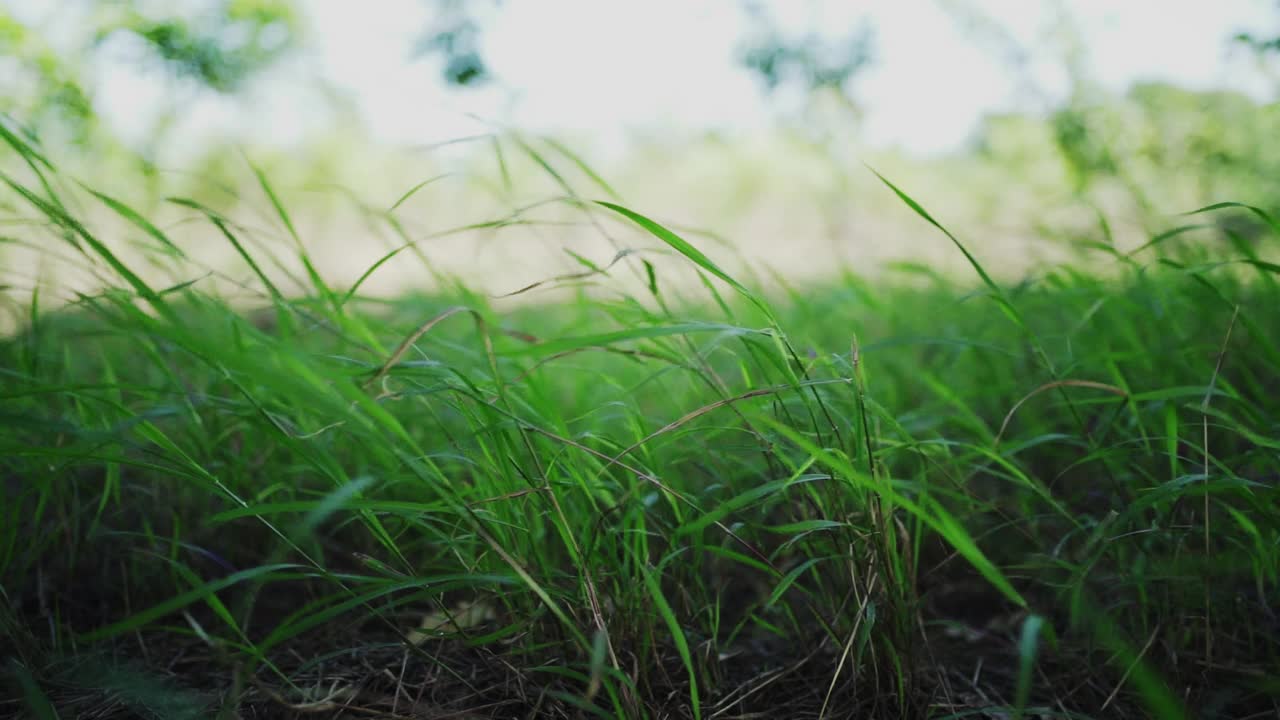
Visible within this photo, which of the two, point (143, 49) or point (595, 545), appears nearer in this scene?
point (595, 545)

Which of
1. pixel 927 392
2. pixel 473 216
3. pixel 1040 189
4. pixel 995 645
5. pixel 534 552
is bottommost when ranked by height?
pixel 995 645

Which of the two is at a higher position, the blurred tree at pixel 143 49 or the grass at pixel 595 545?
the blurred tree at pixel 143 49

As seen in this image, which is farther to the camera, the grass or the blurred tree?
the blurred tree

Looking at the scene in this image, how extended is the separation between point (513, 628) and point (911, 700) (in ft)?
1.19

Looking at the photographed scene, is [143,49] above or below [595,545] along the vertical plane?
above

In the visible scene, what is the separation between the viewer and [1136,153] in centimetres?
181

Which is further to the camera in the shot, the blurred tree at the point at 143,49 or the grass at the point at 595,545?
the blurred tree at the point at 143,49

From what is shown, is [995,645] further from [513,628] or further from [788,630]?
[513,628]

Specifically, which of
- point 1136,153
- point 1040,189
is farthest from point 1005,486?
point 1040,189

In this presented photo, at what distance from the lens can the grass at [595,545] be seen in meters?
0.51

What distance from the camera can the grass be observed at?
20.2 inches

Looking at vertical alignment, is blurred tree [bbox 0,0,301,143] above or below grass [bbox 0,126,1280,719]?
above

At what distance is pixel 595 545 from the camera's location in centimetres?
58

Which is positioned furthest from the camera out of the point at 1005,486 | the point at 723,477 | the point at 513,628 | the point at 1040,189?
the point at 1040,189
